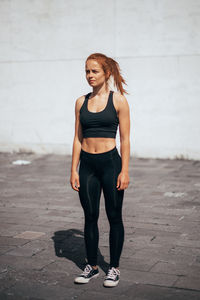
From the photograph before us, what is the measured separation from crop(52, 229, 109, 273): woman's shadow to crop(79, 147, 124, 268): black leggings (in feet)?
1.57

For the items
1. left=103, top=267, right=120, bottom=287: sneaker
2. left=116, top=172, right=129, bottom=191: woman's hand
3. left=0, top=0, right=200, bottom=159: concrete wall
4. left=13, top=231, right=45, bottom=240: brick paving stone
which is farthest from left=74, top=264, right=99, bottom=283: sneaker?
left=0, top=0, right=200, bottom=159: concrete wall

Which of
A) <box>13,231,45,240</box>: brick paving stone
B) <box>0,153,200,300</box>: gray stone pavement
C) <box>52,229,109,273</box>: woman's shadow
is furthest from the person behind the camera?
<box>13,231,45,240</box>: brick paving stone

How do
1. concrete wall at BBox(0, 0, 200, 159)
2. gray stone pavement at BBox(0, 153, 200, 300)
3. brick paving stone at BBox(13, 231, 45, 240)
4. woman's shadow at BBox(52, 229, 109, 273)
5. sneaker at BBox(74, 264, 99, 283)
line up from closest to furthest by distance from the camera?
gray stone pavement at BBox(0, 153, 200, 300) → sneaker at BBox(74, 264, 99, 283) → woman's shadow at BBox(52, 229, 109, 273) → brick paving stone at BBox(13, 231, 45, 240) → concrete wall at BBox(0, 0, 200, 159)

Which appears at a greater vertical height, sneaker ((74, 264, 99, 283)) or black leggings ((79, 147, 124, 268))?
black leggings ((79, 147, 124, 268))

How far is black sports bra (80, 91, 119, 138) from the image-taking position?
4121mm

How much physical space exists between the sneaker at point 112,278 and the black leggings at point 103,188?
54mm

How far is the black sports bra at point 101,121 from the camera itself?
162 inches

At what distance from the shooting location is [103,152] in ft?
13.7

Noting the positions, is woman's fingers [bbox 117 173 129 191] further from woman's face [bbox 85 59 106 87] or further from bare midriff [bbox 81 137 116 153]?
woman's face [bbox 85 59 106 87]

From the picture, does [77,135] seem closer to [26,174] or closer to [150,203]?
[150,203]

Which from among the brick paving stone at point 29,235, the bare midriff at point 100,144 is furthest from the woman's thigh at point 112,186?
the brick paving stone at point 29,235

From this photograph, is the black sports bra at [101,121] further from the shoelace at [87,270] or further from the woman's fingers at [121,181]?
the shoelace at [87,270]

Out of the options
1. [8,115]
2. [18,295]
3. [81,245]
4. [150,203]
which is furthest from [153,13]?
[18,295]

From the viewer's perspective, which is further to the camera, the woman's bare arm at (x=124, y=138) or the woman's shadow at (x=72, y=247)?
the woman's shadow at (x=72, y=247)
